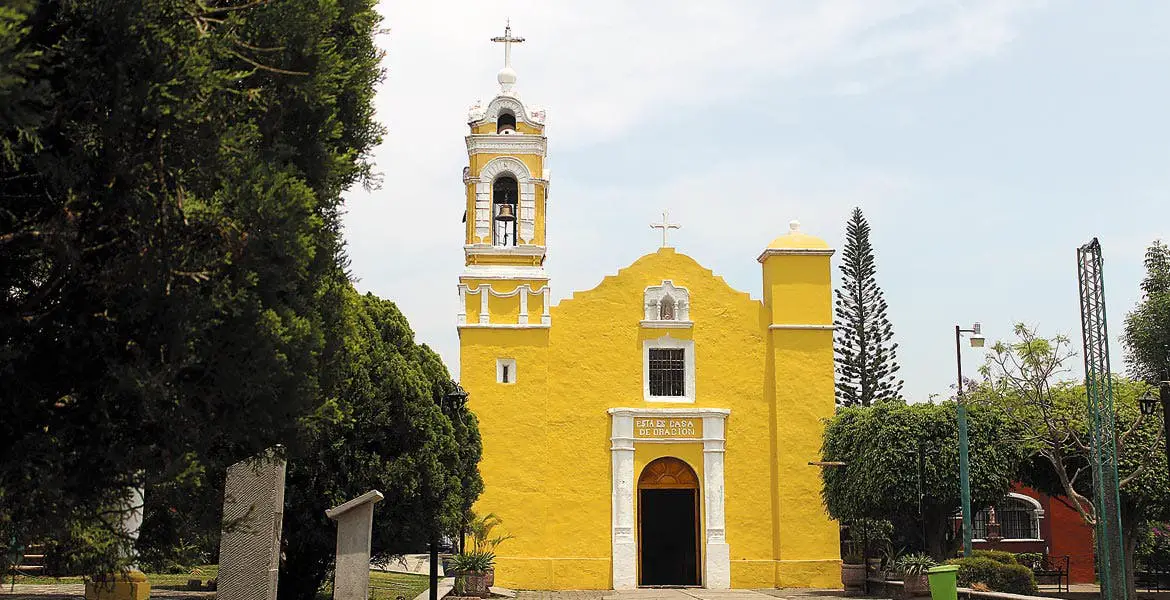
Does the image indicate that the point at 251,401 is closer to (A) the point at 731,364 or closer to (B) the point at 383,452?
(B) the point at 383,452

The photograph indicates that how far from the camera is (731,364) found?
27422 mm

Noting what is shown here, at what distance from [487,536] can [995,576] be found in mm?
10680

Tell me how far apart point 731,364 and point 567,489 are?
481 cm

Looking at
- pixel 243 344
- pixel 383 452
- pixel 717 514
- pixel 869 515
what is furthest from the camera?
pixel 717 514

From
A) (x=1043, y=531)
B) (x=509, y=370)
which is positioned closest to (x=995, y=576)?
(x=509, y=370)

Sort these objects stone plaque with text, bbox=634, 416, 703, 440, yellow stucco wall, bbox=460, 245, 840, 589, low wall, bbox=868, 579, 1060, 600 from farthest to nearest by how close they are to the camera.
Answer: stone plaque with text, bbox=634, 416, 703, 440, yellow stucco wall, bbox=460, 245, 840, 589, low wall, bbox=868, 579, 1060, 600

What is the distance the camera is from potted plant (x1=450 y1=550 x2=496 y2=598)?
22812 millimetres

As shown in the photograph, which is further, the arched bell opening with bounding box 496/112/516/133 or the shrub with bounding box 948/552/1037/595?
the arched bell opening with bounding box 496/112/516/133

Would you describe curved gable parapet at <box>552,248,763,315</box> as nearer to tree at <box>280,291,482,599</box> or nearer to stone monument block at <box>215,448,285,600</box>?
tree at <box>280,291,482,599</box>

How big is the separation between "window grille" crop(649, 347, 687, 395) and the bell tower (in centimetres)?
274

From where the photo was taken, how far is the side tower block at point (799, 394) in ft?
86.7

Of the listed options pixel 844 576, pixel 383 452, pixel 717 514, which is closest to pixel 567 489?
pixel 717 514

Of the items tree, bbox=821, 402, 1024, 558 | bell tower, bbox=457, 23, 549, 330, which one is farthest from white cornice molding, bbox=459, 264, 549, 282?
tree, bbox=821, 402, 1024, 558

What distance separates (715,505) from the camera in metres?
26.5
